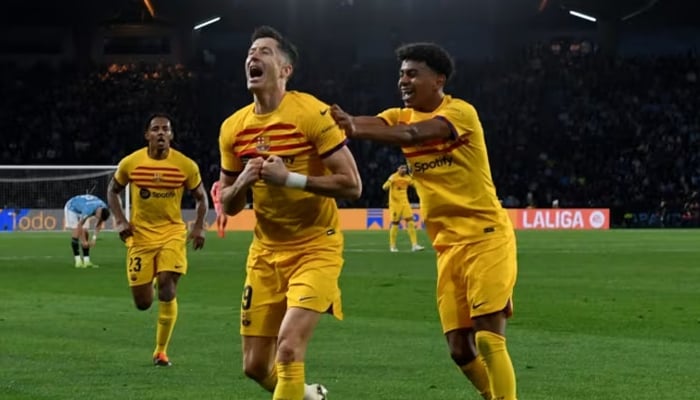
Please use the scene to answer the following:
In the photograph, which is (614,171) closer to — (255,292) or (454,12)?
(454,12)

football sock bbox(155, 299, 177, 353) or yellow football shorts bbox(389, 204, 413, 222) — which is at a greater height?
football sock bbox(155, 299, 177, 353)

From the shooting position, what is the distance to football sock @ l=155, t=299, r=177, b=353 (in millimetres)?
11227

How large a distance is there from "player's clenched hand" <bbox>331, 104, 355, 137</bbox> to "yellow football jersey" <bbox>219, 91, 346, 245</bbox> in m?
0.47

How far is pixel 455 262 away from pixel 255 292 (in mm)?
1286

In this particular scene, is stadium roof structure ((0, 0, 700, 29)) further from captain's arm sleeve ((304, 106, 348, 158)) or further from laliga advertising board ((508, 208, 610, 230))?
captain's arm sleeve ((304, 106, 348, 158))

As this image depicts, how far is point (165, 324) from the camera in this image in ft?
37.3

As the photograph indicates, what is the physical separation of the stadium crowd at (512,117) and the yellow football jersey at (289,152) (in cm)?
4501

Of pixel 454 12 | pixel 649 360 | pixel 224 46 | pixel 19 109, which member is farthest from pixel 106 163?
pixel 649 360

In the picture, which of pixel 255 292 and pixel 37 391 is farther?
pixel 37 391

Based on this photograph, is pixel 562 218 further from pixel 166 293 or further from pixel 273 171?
pixel 273 171

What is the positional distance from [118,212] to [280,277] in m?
5.41

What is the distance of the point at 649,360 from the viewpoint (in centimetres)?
1110

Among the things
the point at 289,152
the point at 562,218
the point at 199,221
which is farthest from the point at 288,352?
the point at 562,218

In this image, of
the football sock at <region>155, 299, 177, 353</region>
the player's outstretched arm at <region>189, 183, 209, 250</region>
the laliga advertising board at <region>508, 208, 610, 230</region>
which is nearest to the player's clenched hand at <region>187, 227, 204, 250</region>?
the player's outstretched arm at <region>189, 183, 209, 250</region>
